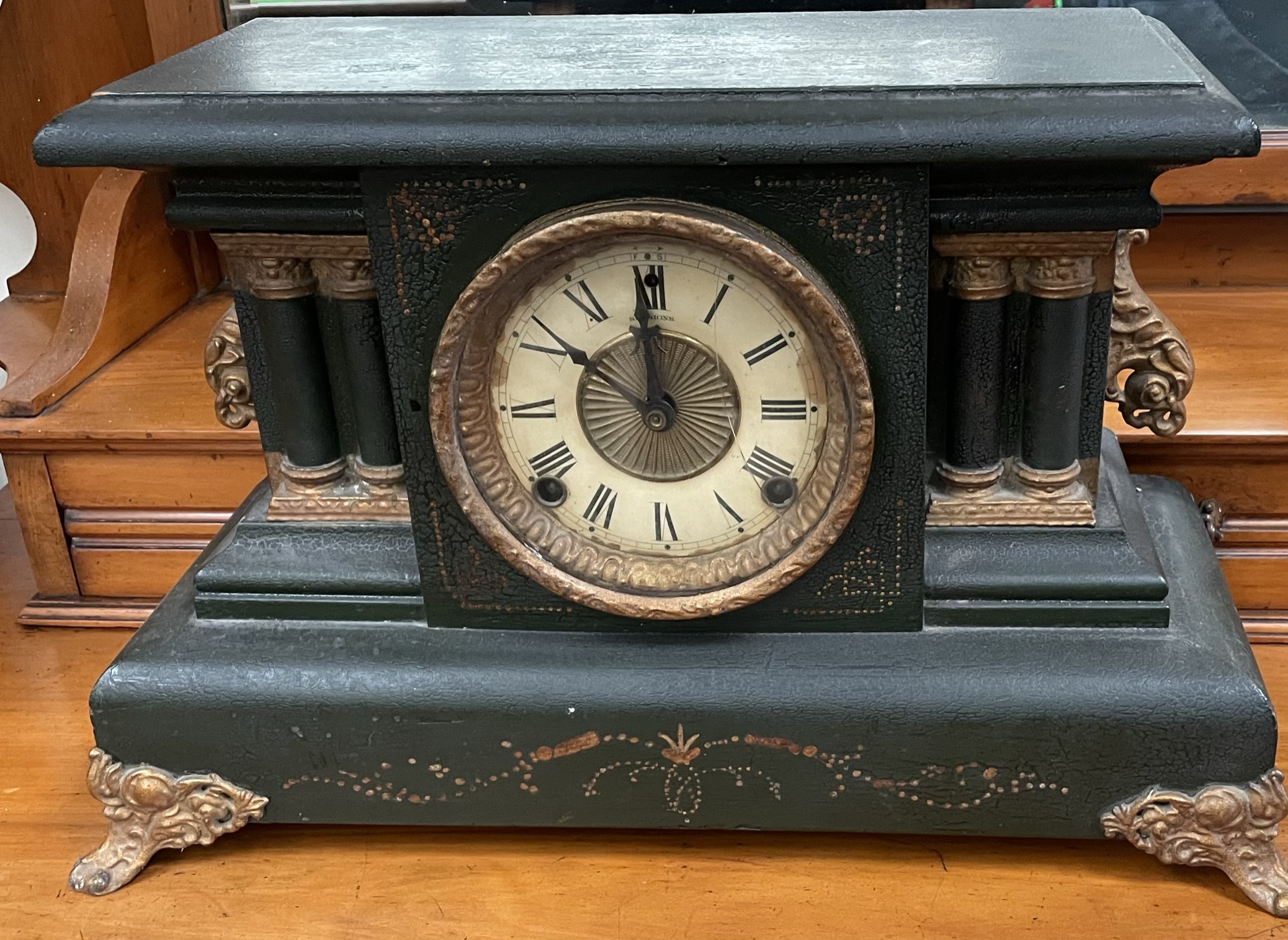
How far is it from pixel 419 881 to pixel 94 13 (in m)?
1.29

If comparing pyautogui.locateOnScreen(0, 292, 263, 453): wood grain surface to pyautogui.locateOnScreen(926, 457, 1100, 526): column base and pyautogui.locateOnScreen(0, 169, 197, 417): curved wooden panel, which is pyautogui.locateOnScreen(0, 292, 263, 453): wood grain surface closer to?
pyautogui.locateOnScreen(0, 169, 197, 417): curved wooden panel

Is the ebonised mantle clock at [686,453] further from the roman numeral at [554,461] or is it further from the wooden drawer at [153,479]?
the wooden drawer at [153,479]

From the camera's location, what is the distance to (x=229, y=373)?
135 cm

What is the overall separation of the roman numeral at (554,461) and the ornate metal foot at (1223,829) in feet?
1.77

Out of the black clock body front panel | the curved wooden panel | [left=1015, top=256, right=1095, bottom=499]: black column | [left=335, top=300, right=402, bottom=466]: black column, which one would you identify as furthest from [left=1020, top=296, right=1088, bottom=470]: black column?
the curved wooden panel

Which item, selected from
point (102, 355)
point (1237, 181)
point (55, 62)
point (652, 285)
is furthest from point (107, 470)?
point (1237, 181)

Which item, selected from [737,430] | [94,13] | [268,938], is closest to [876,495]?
[737,430]

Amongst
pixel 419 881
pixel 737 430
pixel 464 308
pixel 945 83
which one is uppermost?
pixel 945 83

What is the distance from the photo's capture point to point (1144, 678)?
1177 mm

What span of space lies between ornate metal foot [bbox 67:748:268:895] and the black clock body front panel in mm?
248

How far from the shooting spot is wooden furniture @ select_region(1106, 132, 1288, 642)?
61.1 inches

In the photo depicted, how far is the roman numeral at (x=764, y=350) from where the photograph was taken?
1.15m

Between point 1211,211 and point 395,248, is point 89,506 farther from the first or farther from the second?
point 1211,211

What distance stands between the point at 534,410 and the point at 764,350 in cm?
20
